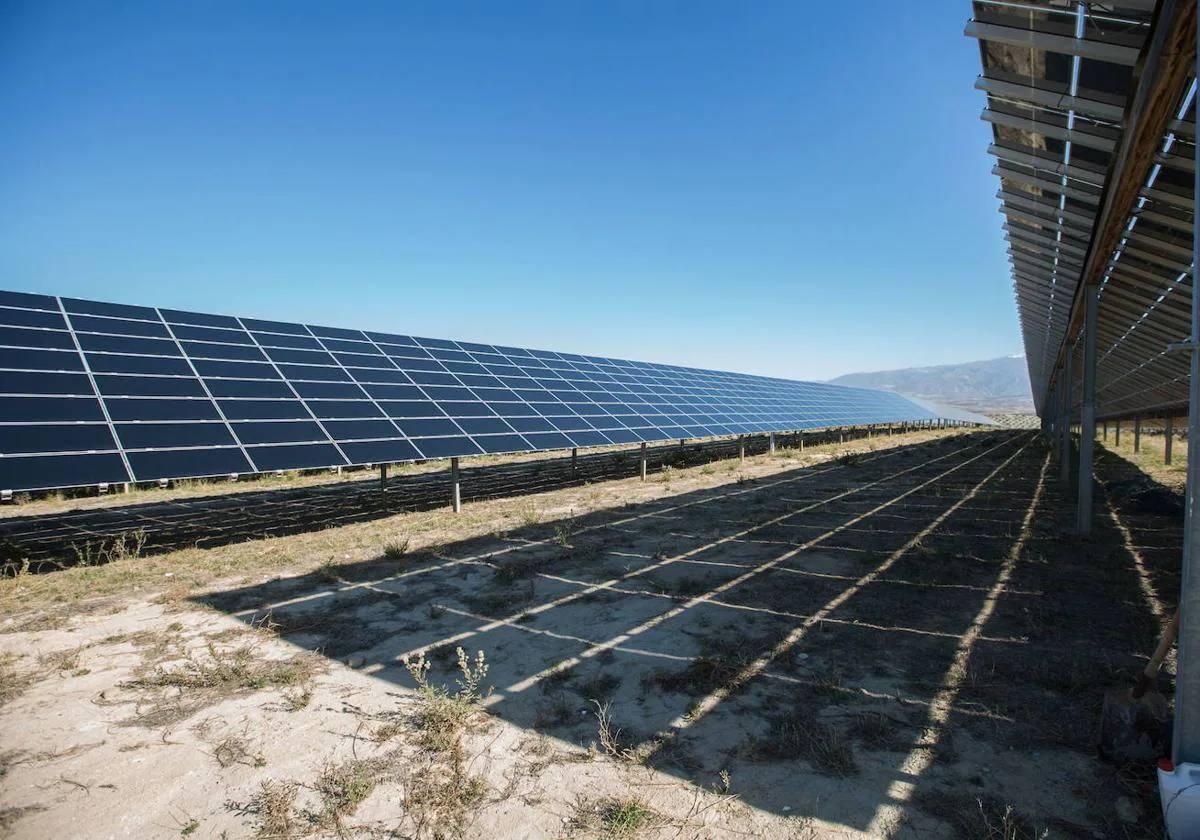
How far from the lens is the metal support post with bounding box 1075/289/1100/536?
10.8m

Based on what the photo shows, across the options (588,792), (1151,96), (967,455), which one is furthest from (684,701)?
(967,455)

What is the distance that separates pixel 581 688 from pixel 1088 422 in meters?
12.5

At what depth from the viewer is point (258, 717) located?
4.75m

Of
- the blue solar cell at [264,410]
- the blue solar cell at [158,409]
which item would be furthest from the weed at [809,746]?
the blue solar cell at [158,409]

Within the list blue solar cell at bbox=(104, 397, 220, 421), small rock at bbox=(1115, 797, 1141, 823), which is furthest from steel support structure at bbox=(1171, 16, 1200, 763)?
blue solar cell at bbox=(104, 397, 220, 421)

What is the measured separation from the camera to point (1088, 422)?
1160 centimetres

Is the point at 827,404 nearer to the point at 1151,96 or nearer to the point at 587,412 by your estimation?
the point at 587,412

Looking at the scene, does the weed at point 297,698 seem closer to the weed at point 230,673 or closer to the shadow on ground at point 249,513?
the weed at point 230,673

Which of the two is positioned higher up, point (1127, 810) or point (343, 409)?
point (343, 409)

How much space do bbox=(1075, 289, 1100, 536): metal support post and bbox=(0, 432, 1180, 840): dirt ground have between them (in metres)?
0.79

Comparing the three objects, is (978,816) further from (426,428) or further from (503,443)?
(426,428)

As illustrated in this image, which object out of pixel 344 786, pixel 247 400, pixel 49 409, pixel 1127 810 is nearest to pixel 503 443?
pixel 247 400

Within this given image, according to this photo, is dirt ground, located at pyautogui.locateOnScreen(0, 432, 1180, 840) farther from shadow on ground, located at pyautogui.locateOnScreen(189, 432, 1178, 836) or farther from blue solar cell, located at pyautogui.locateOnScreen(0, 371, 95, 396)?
blue solar cell, located at pyautogui.locateOnScreen(0, 371, 95, 396)

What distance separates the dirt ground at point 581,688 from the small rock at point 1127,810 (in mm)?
14
